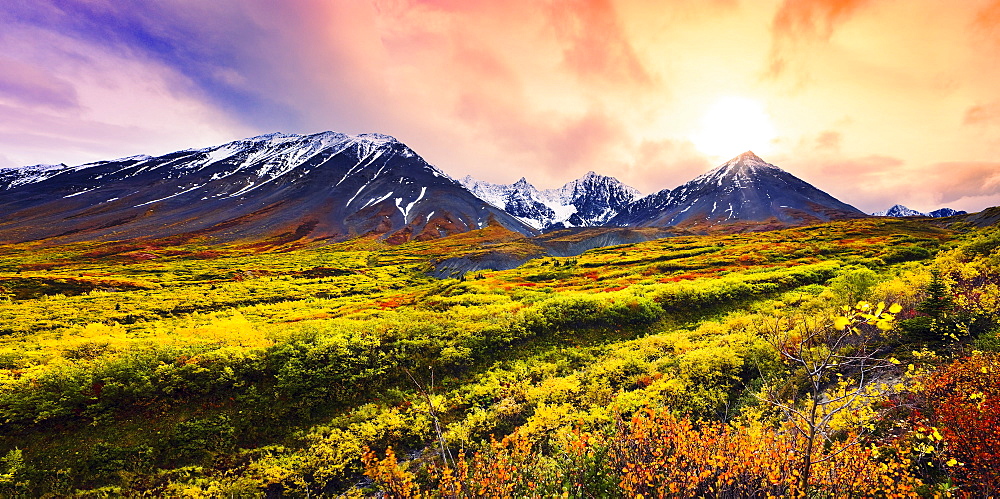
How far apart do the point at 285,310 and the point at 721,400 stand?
39.8 m

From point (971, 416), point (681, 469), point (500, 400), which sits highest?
point (971, 416)

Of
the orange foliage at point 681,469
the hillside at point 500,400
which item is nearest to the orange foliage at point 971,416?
the hillside at point 500,400

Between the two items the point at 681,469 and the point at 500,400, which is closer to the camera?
the point at 681,469

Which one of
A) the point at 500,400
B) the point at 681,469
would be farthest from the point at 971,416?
the point at 500,400

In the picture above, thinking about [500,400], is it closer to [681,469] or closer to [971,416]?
[681,469]

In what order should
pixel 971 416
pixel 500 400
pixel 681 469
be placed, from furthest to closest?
pixel 500 400, pixel 681 469, pixel 971 416

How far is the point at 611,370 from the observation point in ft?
66.1

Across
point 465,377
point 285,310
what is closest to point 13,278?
point 285,310

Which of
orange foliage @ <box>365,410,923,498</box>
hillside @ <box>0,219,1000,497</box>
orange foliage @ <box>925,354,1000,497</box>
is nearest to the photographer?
orange foliage @ <box>925,354,1000,497</box>

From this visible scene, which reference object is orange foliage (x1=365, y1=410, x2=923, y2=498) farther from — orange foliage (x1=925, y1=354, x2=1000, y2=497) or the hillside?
orange foliage (x1=925, y1=354, x2=1000, y2=497)

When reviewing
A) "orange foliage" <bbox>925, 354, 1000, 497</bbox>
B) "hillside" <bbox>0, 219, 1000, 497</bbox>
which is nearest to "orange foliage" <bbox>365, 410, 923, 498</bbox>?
"hillside" <bbox>0, 219, 1000, 497</bbox>

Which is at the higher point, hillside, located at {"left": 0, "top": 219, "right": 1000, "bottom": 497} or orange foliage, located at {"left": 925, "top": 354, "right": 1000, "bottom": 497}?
orange foliage, located at {"left": 925, "top": 354, "right": 1000, "bottom": 497}

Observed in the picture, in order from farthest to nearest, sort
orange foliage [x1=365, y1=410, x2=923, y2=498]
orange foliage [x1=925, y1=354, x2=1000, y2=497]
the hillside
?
the hillside
orange foliage [x1=365, y1=410, x2=923, y2=498]
orange foliage [x1=925, y1=354, x2=1000, y2=497]

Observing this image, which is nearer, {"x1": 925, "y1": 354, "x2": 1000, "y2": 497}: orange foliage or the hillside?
{"x1": 925, "y1": 354, "x2": 1000, "y2": 497}: orange foliage
